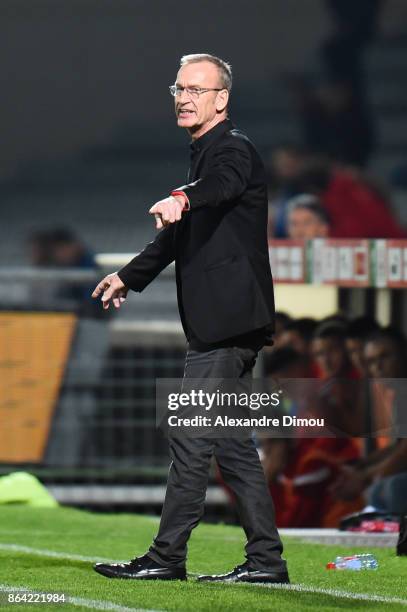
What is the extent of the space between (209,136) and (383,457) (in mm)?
4144

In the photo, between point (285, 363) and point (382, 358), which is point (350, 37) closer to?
point (285, 363)

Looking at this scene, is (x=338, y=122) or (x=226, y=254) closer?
(x=226, y=254)

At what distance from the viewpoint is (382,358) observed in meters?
8.76

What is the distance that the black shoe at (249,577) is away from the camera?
15.5 feet

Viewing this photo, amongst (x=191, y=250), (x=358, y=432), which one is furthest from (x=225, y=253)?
(x=358, y=432)

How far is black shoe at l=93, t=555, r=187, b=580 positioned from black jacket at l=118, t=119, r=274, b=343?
66 cm

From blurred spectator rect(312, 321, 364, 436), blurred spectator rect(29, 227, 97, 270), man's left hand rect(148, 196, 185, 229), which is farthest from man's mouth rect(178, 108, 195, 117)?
blurred spectator rect(29, 227, 97, 270)

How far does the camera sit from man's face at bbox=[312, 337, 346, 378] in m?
8.84

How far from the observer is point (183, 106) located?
4777 millimetres

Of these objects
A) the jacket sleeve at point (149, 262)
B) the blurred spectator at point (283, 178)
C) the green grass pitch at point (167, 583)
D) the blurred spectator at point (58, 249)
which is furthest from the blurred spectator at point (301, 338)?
the jacket sleeve at point (149, 262)

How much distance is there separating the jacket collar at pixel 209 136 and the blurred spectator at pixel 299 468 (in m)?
4.14

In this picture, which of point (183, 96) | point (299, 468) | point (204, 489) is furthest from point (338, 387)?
point (183, 96)

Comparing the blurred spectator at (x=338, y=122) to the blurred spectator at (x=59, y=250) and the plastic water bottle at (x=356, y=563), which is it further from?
the plastic water bottle at (x=356, y=563)

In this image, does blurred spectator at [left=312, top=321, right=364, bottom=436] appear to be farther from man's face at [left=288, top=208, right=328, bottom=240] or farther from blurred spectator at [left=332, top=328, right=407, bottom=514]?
man's face at [left=288, top=208, right=328, bottom=240]
